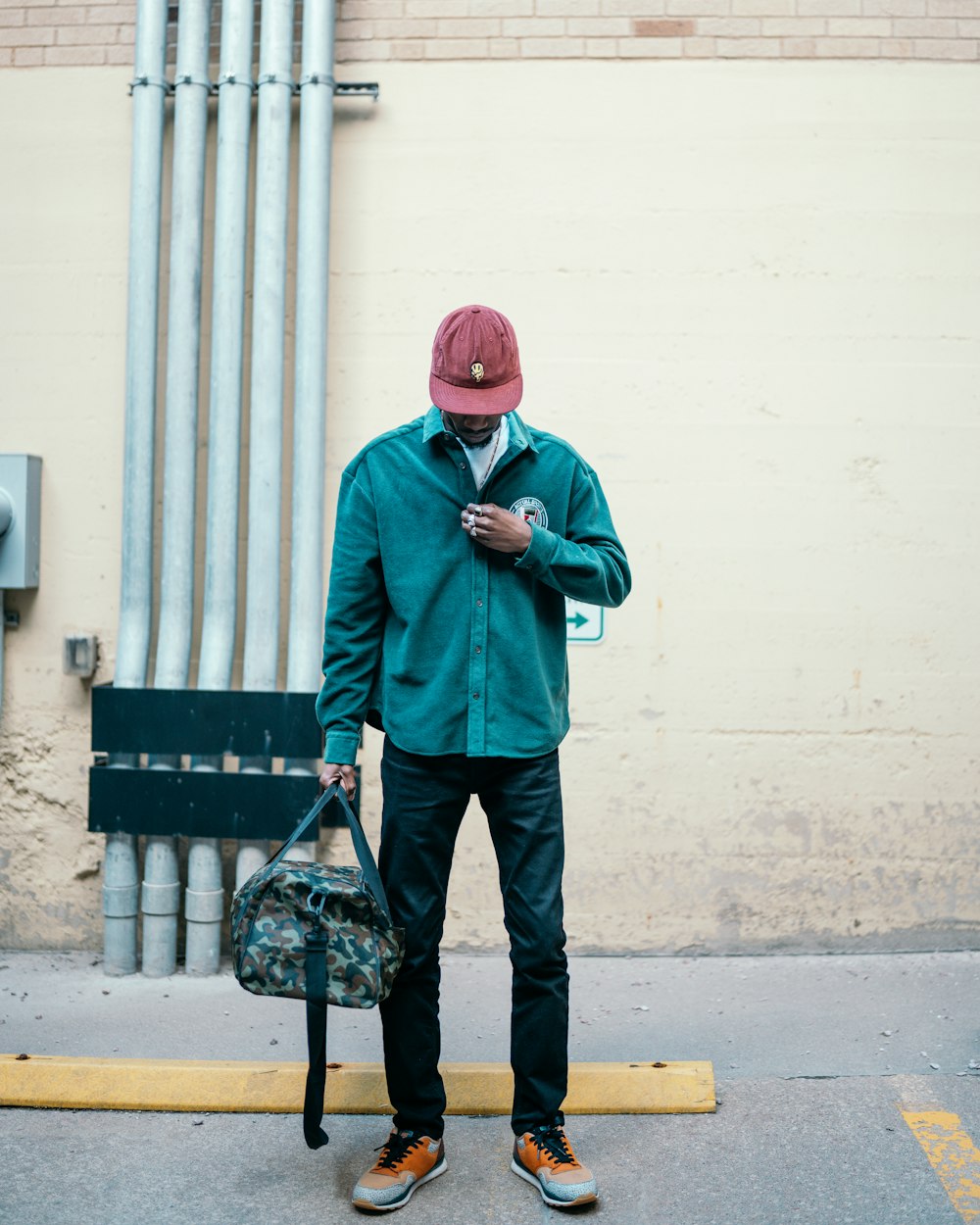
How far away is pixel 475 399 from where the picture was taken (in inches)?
112

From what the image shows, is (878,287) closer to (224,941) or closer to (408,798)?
(408,798)

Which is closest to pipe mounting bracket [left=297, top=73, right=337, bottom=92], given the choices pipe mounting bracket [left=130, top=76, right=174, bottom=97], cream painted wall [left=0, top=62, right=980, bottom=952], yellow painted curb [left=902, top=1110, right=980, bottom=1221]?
cream painted wall [left=0, top=62, right=980, bottom=952]

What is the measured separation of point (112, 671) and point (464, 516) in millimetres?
2262

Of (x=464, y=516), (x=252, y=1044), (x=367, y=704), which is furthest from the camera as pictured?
(x=252, y=1044)

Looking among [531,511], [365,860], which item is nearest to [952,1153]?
[365,860]

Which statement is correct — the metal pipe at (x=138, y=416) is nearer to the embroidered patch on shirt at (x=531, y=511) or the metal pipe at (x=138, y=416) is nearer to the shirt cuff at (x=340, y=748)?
the shirt cuff at (x=340, y=748)

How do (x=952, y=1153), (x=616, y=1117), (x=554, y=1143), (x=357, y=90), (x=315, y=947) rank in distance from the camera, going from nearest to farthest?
(x=315, y=947), (x=554, y=1143), (x=952, y=1153), (x=616, y=1117), (x=357, y=90)

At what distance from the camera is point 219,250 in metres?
4.44

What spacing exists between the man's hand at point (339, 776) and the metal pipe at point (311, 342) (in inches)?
54.3

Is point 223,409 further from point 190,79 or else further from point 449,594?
point 449,594

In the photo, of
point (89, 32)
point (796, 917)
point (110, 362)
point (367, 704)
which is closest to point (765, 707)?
point (796, 917)

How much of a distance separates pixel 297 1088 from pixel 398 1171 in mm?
620

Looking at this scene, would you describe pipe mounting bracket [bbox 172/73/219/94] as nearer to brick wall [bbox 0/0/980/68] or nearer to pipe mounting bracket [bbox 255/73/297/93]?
pipe mounting bracket [bbox 255/73/297/93]

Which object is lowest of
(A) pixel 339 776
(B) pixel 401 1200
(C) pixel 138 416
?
(B) pixel 401 1200
